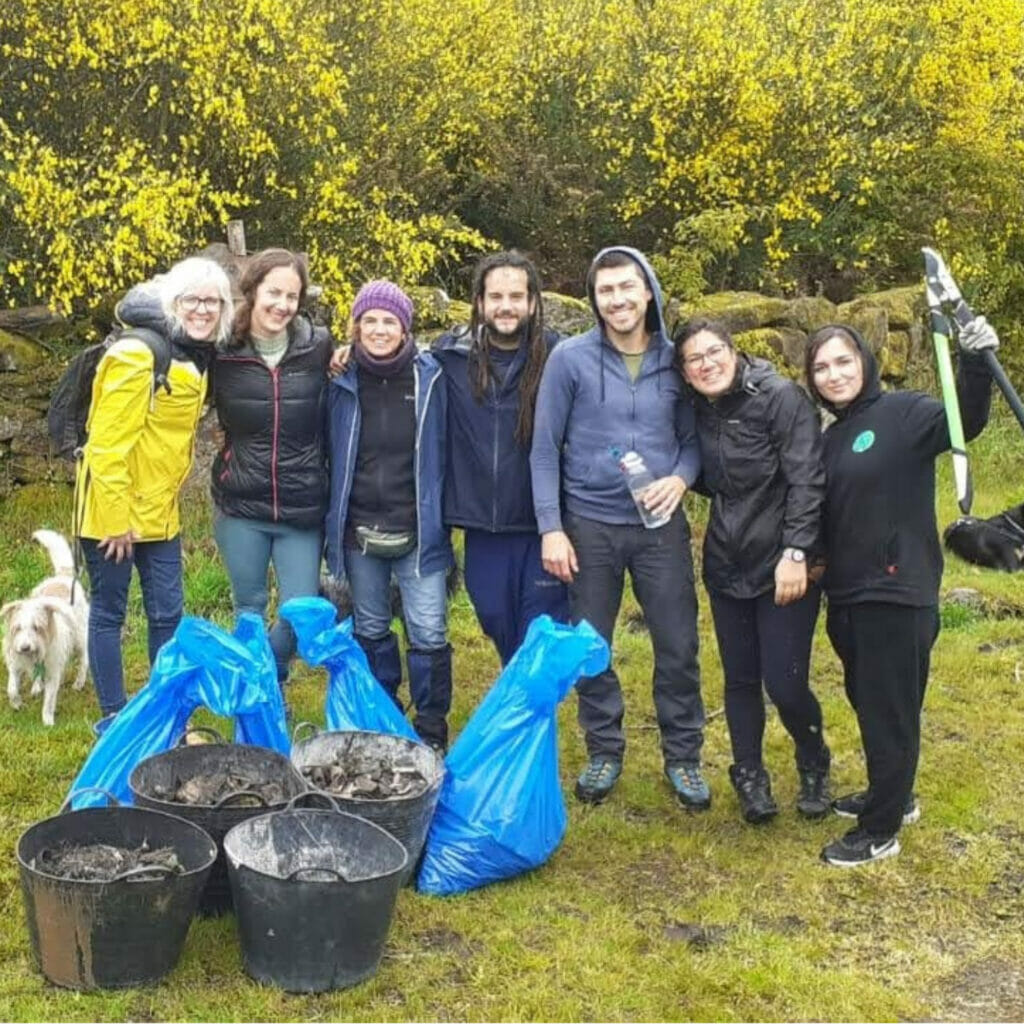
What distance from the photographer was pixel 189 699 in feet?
11.8

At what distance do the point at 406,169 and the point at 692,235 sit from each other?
7.86 ft

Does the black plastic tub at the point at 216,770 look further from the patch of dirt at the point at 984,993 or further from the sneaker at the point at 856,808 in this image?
the sneaker at the point at 856,808

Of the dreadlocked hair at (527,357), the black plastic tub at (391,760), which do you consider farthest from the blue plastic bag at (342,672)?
the dreadlocked hair at (527,357)

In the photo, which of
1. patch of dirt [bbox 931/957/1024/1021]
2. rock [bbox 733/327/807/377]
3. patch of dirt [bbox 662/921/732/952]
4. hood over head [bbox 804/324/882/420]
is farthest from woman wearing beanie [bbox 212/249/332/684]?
rock [bbox 733/327/807/377]

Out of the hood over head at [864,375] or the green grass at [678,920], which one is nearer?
the green grass at [678,920]

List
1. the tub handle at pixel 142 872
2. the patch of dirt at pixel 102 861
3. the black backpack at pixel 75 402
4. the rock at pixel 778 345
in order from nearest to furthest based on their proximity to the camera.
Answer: the tub handle at pixel 142 872 < the patch of dirt at pixel 102 861 < the black backpack at pixel 75 402 < the rock at pixel 778 345

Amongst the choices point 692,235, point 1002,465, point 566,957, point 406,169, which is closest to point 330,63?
point 406,169

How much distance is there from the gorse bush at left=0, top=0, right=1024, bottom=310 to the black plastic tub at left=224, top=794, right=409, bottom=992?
171 inches

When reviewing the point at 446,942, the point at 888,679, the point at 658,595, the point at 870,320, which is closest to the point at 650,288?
the point at 658,595

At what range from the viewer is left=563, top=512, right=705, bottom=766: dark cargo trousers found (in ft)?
13.4

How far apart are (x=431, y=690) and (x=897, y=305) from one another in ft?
24.4

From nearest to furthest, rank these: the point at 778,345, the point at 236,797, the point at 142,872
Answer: the point at 142,872 < the point at 236,797 < the point at 778,345

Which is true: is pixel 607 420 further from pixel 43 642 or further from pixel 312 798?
pixel 43 642

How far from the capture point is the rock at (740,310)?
30.2ft
